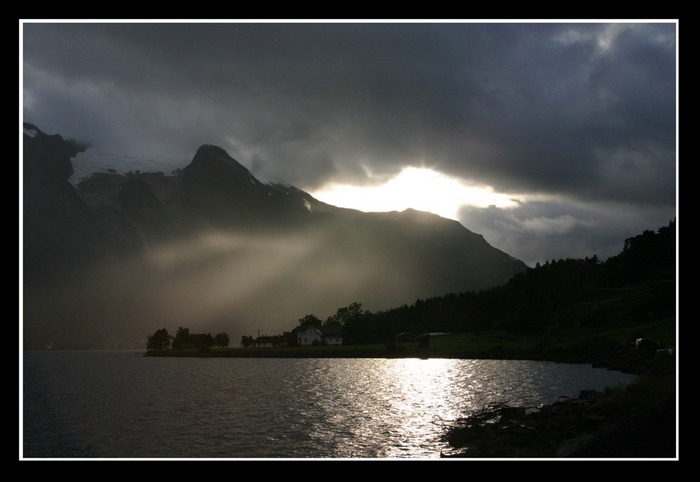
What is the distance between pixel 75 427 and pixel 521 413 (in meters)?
41.2

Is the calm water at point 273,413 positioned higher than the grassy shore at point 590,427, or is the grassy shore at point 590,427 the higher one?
the grassy shore at point 590,427

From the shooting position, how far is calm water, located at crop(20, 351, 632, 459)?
148 ft

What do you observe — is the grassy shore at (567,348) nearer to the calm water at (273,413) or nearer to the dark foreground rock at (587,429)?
the calm water at (273,413)

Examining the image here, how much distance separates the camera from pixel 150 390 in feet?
318

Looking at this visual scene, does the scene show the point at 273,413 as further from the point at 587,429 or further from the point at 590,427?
the point at 590,427

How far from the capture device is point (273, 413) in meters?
63.5

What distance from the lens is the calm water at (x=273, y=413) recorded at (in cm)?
4506

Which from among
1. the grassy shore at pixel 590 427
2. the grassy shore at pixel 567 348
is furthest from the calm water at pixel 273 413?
the grassy shore at pixel 567 348

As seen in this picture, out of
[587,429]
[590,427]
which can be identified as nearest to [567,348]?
[590,427]

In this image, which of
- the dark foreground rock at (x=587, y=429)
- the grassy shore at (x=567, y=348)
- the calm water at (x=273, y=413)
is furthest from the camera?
the grassy shore at (x=567, y=348)

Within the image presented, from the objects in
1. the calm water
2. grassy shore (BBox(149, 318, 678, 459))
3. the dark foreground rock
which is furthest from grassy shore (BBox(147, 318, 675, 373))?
the dark foreground rock
